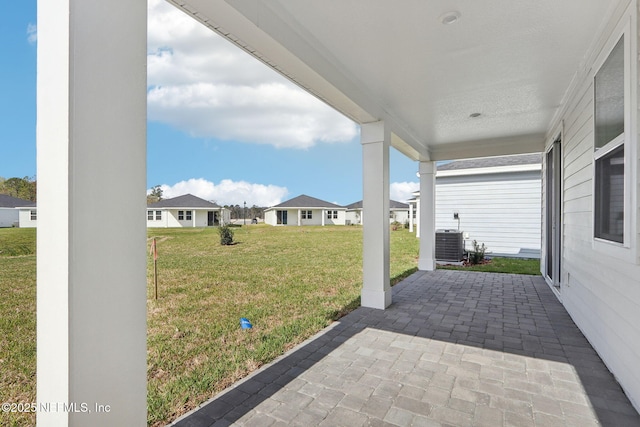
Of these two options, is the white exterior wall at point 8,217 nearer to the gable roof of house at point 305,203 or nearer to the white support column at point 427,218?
the white support column at point 427,218

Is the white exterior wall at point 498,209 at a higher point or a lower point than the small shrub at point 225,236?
higher

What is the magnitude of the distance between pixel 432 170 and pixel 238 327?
580 cm

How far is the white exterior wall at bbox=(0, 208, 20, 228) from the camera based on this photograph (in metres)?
10.5

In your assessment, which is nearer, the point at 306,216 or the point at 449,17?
the point at 449,17

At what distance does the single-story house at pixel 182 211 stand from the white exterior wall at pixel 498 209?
1775cm

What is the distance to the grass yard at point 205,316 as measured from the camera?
2.52m

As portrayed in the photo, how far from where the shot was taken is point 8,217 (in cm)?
1102

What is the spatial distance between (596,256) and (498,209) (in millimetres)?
7668

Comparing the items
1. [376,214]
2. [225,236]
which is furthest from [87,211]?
[225,236]

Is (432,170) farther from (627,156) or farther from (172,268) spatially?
(172,268)

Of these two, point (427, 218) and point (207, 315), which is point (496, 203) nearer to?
point (427, 218)

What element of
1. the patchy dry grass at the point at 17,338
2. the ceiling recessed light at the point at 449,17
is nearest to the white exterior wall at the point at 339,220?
the patchy dry grass at the point at 17,338

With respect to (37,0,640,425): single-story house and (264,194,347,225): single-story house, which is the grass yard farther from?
(264,194,347,225): single-story house

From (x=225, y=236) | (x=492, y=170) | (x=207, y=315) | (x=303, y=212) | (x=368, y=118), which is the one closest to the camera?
(x=368, y=118)
